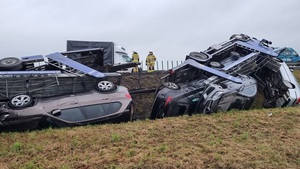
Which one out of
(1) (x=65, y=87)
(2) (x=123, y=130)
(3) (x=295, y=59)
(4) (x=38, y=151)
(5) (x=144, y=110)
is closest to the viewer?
(4) (x=38, y=151)

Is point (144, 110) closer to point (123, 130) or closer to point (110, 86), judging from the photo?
point (110, 86)

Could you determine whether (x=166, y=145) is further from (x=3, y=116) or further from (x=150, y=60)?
(x=150, y=60)

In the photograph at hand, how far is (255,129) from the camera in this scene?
6.53 metres

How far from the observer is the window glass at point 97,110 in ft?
23.3

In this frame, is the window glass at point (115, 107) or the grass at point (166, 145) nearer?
the grass at point (166, 145)

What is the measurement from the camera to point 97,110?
23.5 ft

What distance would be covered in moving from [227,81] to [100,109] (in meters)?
3.40

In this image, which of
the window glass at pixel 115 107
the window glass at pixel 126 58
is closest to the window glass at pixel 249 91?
the window glass at pixel 115 107

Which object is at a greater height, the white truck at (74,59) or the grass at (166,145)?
the white truck at (74,59)

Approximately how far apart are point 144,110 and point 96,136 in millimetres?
5648

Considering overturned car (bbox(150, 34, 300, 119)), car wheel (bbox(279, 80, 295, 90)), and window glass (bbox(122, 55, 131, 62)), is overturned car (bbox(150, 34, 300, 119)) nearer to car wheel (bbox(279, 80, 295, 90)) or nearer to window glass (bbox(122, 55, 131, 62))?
car wheel (bbox(279, 80, 295, 90))

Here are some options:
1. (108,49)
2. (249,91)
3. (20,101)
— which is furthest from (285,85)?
(108,49)

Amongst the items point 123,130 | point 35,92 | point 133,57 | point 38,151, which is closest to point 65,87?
point 35,92

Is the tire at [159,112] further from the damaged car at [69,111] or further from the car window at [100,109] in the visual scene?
the car window at [100,109]
